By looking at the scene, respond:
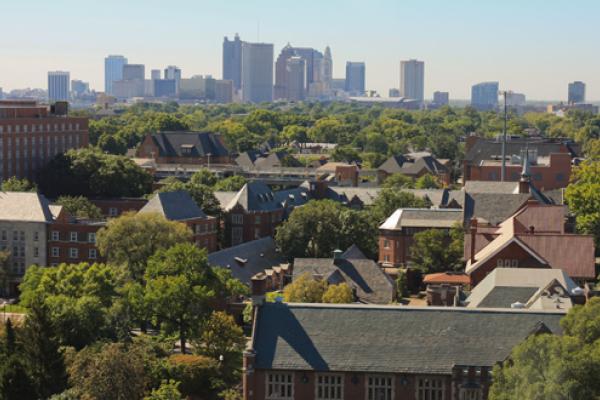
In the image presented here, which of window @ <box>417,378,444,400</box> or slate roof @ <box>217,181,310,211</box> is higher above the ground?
slate roof @ <box>217,181,310,211</box>

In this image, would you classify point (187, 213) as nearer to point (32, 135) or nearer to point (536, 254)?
point (536, 254)

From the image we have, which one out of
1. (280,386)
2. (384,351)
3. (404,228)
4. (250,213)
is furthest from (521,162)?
(280,386)

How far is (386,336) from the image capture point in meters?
53.8

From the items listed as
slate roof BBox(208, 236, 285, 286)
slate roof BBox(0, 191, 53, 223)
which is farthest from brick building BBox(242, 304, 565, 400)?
slate roof BBox(0, 191, 53, 223)

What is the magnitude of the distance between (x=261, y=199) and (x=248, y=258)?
20.4m

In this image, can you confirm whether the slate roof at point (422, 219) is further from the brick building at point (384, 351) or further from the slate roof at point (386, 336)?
the brick building at point (384, 351)

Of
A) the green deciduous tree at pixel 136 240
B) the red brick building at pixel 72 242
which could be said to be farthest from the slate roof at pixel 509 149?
the green deciduous tree at pixel 136 240

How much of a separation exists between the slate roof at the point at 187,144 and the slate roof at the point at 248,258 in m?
70.9

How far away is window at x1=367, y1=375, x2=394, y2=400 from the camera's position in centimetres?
5288

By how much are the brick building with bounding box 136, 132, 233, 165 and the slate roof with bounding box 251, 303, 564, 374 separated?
122935 millimetres

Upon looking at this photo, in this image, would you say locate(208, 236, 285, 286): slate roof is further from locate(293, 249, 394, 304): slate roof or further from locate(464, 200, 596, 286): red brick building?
locate(464, 200, 596, 286): red brick building

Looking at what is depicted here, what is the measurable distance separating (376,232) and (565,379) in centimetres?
6490

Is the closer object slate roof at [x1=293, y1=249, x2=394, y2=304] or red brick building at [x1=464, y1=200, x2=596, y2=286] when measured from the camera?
red brick building at [x1=464, y1=200, x2=596, y2=286]

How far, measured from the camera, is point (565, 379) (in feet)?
153
